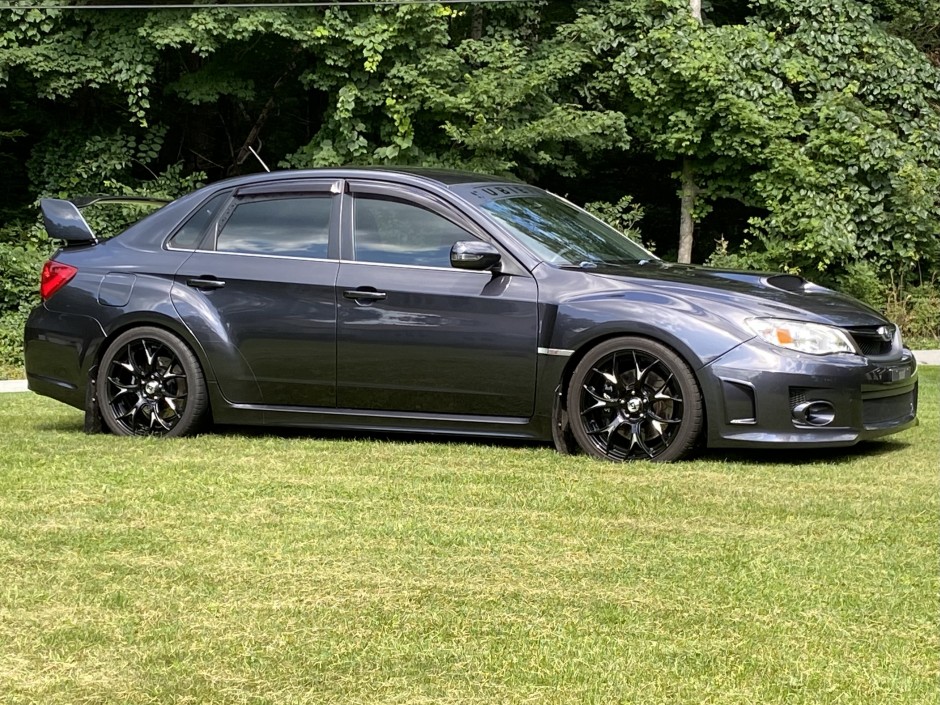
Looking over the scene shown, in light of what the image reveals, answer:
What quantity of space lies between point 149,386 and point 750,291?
11.5ft

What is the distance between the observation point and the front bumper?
6488 mm

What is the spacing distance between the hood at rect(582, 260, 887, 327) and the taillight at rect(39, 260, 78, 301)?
323cm

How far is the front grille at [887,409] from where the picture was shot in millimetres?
6703

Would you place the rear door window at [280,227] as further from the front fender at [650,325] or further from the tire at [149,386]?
the front fender at [650,325]

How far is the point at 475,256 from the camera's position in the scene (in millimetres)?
6949

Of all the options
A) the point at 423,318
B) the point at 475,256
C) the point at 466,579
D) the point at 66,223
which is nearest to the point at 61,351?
the point at 66,223

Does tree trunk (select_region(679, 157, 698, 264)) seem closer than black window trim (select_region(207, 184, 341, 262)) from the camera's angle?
No

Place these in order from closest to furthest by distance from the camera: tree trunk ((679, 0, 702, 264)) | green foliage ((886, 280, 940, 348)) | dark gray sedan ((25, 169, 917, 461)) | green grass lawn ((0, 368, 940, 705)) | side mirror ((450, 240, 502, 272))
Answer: green grass lawn ((0, 368, 940, 705))
dark gray sedan ((25, 169, 917, 461))
side mirror ((450, 240, 502, 272))
green foliage ((886, 280, 940, 348))
tree trunk ((679, 0, 702, 264))

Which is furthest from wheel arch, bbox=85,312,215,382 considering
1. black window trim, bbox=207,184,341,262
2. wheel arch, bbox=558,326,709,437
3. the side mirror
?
wheel arch, bbox=558,326,709,437

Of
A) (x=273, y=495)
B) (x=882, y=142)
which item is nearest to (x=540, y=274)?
(x=273, y=495)

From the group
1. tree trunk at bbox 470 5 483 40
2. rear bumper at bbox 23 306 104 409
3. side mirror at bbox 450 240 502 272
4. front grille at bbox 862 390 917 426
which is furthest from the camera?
tree trunk at bbox 470 5 483 40

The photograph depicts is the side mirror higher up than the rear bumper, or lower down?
higher up

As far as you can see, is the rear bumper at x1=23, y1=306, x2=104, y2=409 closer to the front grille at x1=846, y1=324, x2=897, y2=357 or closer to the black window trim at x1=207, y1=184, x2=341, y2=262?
the black window trim at x1=207, y1=184, x2=341, y2=262

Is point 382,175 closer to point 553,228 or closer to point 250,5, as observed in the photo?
point 553,228
